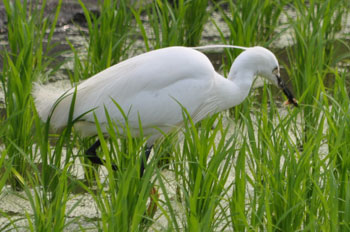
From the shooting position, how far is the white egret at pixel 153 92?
10.5 feet

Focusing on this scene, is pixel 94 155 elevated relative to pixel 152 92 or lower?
lower

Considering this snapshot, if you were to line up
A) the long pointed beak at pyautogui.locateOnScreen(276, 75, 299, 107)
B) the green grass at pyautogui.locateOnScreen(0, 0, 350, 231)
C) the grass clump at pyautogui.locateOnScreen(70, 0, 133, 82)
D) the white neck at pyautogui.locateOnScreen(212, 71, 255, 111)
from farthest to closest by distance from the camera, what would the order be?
the grass clump at pyautogui.locateOnScreen(70, 0, 133, 82), the long pointed beak at pyautogui.locateOnScreen(276, 75, 299, 107), the white neck at pyautogui.locateOnScreen(212, 71, 255, 111), the green grass at pyautogui.locateOnScreen(0, 0, 350, 231)

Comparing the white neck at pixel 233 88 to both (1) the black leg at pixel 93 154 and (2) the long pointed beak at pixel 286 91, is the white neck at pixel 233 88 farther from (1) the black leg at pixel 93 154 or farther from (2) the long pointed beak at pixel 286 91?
(1) the black leg at pixel 93 154

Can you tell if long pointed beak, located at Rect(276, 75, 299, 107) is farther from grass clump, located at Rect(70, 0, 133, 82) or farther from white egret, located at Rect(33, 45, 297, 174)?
grass clump, located at Rect(70, 0, 133, 82)

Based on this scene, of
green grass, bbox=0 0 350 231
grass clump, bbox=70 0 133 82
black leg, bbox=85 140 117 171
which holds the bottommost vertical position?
black leg, bbox=85 140 117 171

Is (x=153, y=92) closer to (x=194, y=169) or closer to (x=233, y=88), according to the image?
(x=233, y=88)

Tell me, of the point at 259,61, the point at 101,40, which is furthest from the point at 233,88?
the point at 101,40

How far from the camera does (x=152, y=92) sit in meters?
3.22

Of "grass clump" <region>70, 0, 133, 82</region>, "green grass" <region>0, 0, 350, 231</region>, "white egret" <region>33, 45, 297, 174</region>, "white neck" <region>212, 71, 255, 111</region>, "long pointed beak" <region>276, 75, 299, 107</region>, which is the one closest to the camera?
"green grass" <region>0, 0, 350, 231</region>

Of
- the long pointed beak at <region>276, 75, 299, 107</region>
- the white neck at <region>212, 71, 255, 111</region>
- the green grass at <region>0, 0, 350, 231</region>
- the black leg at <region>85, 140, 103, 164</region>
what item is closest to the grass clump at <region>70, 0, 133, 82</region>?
the green grass at <region>0, 0, 350, 231</region>

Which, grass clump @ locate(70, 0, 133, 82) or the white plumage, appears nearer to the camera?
the white plumage

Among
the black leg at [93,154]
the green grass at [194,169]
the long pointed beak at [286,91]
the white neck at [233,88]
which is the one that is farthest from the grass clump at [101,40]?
the long pointed beak at [286,91]

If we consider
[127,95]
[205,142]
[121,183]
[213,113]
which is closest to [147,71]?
[127,95]

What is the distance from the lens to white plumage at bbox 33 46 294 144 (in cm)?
321
